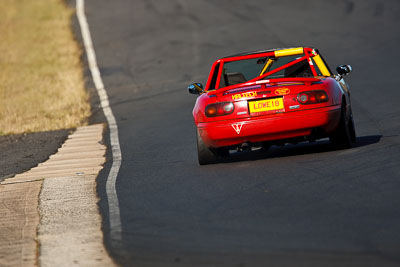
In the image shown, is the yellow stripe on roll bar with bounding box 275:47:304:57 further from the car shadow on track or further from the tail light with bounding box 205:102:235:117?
the tail light with bounding box 205:102:235:117

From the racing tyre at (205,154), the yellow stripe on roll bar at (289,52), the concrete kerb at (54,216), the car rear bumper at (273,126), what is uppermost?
the yellow stripe on roll bar at (289,52)

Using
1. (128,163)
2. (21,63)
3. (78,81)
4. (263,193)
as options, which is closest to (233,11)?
(21,63)

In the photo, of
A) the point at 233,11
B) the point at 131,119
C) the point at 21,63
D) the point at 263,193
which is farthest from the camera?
the point at 233,11

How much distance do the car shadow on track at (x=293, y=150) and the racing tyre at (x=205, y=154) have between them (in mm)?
310

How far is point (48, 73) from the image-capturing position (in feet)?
84.9

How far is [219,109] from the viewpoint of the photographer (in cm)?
957

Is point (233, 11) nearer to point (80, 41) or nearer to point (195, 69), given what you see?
point (80, 41)

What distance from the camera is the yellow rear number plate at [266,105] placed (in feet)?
30.8

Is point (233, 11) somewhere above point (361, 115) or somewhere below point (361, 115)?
above

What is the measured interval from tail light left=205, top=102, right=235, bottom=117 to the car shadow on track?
0.91 meters

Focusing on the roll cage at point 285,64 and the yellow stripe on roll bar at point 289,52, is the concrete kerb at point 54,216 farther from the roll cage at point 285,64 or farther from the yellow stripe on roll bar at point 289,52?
the yellow stripe on roll bar at point 289,52


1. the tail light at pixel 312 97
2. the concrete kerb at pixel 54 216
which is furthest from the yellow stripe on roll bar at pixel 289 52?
the concrete kerb at pixel 54 216

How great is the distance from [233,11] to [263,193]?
2534 centimetres

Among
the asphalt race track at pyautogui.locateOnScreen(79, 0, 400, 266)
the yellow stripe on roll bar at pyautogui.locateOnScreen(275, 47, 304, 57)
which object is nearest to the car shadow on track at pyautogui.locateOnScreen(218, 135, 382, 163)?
the asphalt race track at pyautogui.locateOnScreen(79, 0, 400, 266)
